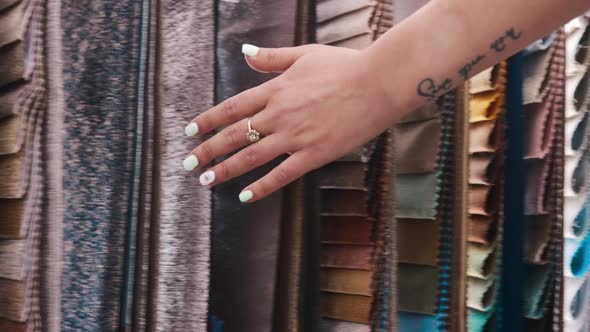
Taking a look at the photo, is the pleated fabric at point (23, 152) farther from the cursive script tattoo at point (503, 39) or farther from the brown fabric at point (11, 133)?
the cursive script tattoo at point (503, 39)

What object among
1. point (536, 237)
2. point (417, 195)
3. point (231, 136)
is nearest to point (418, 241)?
point (417, 195)

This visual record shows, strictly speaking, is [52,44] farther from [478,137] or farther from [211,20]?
[478,137]

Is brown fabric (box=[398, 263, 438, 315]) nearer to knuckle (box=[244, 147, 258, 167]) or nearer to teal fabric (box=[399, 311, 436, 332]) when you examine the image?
teal fabric (box=[399, 311, 436, 332])

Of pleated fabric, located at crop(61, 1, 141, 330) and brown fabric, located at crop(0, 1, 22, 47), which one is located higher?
brown fabric, located at crop(0, 1, 22, 47)

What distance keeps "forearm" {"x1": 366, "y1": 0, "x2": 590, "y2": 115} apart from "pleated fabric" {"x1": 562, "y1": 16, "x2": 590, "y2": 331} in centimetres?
22

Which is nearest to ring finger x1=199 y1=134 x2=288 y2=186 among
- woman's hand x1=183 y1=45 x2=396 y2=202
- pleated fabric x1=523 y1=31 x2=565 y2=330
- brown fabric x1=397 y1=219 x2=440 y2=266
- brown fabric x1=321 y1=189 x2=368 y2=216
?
woman's hand x1=183 y1=45 x2=396 y2=202

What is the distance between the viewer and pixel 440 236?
1.97 ft

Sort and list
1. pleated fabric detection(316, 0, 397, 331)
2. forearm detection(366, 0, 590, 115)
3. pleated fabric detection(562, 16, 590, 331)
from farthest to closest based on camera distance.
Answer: pleated fabric detection(562, 16, 590, 331), pleated fabric detection(316, 0, 397, 331), forearm detection(366, 0, 590, 115)

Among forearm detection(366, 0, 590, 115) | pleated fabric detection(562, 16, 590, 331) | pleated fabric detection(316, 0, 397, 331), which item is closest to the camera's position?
forearm detection(366, 0, 590, 115)

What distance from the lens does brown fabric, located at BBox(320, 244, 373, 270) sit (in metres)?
0.57

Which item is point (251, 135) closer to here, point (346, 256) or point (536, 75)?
point (346, 256)

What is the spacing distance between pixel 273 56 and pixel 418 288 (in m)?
0.32

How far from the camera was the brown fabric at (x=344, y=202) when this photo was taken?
57cm

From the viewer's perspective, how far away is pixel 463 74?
0.50m
